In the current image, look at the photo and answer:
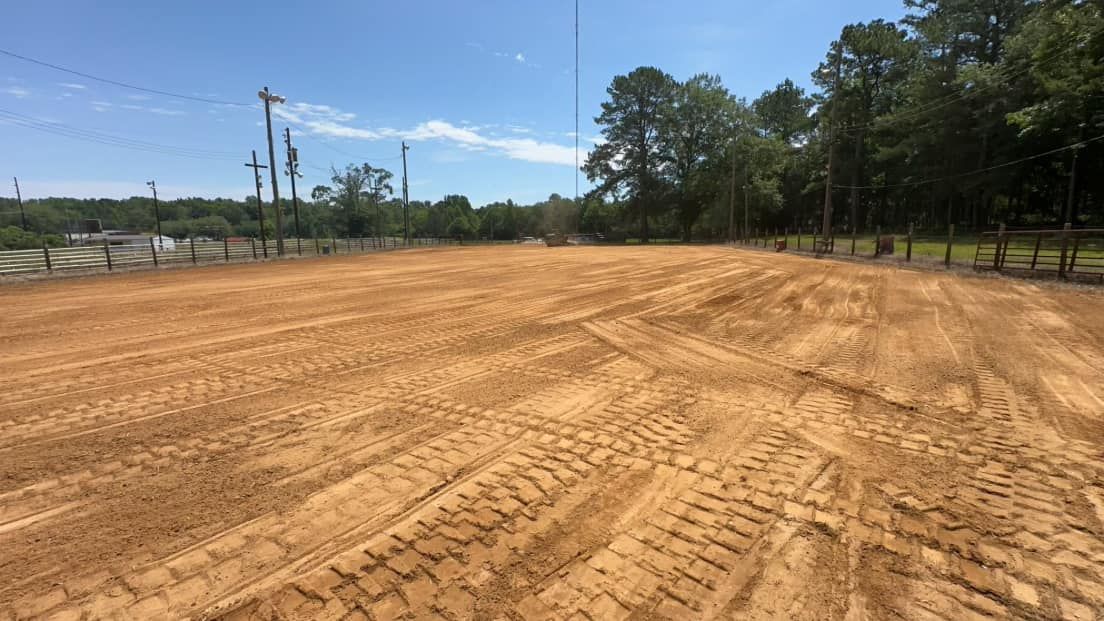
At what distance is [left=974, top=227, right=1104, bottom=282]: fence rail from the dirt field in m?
7.59

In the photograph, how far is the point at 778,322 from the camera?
770 cm

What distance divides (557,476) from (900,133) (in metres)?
55.5

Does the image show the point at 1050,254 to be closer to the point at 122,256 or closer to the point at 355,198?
the point at 122,256

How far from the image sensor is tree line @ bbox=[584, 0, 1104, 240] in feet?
93.7

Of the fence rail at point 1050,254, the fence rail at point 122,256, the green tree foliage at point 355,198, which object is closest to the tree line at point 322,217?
the green tree foliage at point 355,198

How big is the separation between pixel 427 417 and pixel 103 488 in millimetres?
2152

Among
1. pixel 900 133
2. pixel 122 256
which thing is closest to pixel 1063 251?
pixel 122 256

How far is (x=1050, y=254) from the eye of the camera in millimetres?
12820

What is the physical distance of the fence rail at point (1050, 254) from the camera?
38.6ft

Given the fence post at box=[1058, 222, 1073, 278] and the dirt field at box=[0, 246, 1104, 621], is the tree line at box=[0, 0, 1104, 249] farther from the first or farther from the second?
the dirt field at box=[0, 246, 1104, 621]

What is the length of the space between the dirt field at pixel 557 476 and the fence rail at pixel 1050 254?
7592mm

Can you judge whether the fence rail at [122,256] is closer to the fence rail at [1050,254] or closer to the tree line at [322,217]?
the fence rail at [1050,254]

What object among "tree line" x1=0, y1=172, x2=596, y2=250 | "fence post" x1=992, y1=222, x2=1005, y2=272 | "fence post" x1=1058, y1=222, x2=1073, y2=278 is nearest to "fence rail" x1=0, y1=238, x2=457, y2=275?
"fence post" x1=992, y1=222, x2=1005, y2=272

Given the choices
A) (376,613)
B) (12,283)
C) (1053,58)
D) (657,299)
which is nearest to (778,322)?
(657,299)
